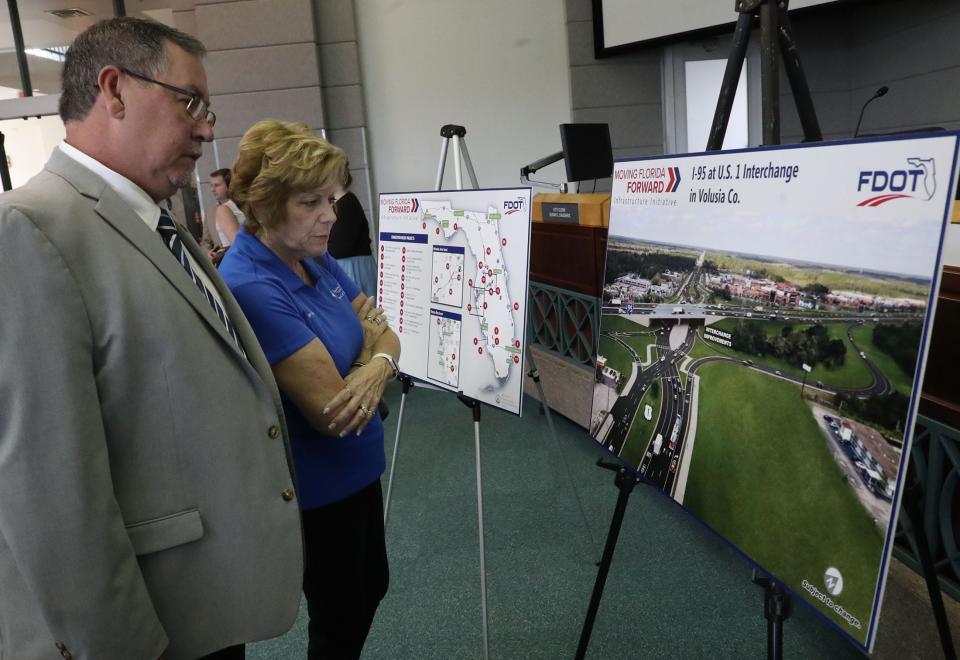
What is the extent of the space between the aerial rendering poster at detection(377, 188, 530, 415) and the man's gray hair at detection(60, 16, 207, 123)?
3.71 ft

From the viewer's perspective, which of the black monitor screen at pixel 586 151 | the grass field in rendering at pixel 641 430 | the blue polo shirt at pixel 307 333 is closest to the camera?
the blue polo shirt at pixel 307 333

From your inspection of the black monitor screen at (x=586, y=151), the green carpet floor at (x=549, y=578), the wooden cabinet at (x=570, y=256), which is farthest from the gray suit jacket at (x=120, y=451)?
the black monitor screen at (x=586, y=151)

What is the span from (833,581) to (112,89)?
3.97ft

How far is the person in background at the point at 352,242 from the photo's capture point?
13.1 feet

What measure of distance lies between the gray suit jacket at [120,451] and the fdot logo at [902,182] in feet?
2.88

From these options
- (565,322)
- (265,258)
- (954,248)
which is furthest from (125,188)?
(565,322)

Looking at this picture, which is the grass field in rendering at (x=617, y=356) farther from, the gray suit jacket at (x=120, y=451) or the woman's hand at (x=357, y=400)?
the gray suit jacket at (x=120, y=451)

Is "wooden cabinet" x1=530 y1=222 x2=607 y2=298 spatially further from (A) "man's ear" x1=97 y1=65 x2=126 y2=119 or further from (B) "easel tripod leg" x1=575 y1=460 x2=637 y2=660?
(A) "man's ear" x1=97 y1=65 x2=126 y2=119

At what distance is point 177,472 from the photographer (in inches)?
32.9

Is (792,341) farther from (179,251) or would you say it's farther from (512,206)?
(512,206)

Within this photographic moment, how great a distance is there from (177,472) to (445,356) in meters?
1.34

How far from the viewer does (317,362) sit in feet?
4.00

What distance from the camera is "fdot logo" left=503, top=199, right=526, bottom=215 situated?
1.89 m

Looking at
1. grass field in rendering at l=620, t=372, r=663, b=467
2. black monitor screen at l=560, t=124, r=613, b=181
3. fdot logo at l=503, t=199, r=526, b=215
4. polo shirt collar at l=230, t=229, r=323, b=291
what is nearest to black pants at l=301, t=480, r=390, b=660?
polo shirt collar at l=230, t=229, r=323, b=291
